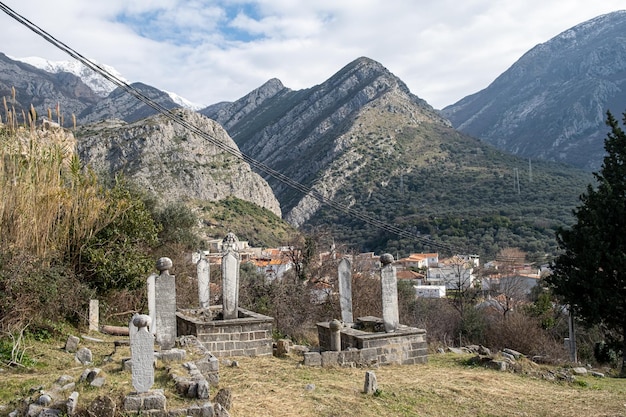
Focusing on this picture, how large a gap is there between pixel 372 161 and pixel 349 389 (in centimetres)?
6204

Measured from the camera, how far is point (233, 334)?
1103 cm

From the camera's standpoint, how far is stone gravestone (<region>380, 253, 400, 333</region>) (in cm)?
1128

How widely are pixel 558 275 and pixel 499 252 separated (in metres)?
28.3

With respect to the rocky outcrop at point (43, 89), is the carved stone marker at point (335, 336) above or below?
below

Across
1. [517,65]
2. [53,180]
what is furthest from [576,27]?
[53,180]

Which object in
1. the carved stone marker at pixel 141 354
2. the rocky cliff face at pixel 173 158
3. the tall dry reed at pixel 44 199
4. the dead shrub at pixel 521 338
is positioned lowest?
the dead shrub at pixel 521 338

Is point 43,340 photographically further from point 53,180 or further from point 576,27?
point 576,27

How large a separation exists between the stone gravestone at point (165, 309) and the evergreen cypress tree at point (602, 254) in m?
12.7

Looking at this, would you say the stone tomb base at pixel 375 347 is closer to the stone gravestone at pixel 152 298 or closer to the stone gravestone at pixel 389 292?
the stone gravestone at pixel 389 292

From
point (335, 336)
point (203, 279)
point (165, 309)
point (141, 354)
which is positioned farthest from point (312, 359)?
point (141, 354)

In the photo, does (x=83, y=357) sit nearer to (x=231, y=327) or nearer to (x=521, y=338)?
(x=231, y=327)

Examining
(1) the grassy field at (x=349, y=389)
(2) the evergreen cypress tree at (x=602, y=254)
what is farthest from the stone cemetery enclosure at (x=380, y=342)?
(2) the evergreen cypress tree at (x=602, y=254)

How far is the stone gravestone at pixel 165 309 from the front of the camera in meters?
8.99

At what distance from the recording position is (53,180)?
1193cm
